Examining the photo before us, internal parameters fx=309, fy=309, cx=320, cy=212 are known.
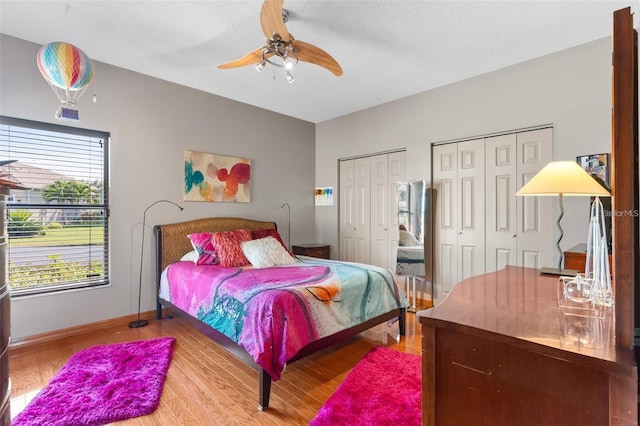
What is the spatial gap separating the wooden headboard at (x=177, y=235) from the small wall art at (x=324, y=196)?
5.65 feet

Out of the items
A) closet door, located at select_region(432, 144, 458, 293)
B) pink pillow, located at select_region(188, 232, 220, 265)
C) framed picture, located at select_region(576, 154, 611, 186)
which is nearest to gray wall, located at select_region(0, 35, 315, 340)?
pink pillow, located at select_region(188, 232, 220, 265)

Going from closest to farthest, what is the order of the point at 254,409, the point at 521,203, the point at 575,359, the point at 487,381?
the point at 575,359 < the point at 487,381 < the point at 254,409 < the point at 521,203

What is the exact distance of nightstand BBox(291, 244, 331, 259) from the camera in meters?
4.67

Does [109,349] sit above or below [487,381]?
below

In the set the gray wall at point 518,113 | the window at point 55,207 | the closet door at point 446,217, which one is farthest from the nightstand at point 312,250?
the window at point 55,207

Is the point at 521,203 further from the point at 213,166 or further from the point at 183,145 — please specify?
the point at 183,145

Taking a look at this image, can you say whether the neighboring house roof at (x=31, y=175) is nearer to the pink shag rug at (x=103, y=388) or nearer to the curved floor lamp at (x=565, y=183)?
the pink shag rug at (x=103, y=388)

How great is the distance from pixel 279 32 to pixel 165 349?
2692mm

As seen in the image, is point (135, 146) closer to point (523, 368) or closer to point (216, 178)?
point (216, 178)

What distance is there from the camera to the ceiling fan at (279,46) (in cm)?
197

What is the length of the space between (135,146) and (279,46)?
212cm

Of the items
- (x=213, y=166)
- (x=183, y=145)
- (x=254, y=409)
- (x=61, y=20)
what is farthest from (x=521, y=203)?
(x=61, y=20)

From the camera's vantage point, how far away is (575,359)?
775 mm

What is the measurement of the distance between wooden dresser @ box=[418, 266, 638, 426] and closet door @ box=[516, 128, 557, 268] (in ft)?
7.55
